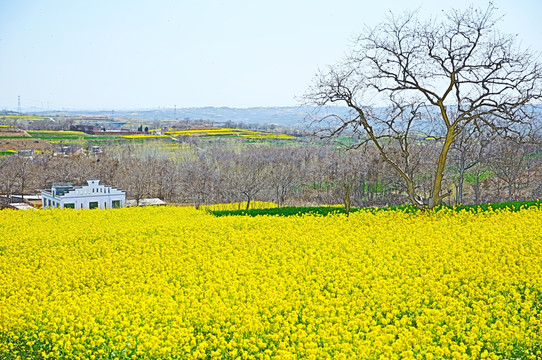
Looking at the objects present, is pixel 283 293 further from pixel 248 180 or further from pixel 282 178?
pixel 282 178

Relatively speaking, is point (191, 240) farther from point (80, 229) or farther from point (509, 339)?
point (509, 339)

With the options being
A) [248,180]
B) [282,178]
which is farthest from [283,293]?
[282,178]

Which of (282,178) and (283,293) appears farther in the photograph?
(282,178)

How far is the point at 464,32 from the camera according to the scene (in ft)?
68.0

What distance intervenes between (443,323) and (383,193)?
40.6 m

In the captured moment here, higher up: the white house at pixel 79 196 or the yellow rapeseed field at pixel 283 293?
the yellow rapeseed field at pixel 283 293

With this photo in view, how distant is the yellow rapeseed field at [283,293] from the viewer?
8648mm

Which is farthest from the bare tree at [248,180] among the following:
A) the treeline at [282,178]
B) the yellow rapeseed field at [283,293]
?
the yellow rapeseed field at [283,293]

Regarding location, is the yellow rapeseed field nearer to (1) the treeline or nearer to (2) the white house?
(2) the white house

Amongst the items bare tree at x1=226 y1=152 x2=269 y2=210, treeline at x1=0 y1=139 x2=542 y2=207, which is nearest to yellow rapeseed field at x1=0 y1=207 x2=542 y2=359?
treeline at x1=0 y1=139 x2=542 y2=207

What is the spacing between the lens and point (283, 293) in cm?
1087

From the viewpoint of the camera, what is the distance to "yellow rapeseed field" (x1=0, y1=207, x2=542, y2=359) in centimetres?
865

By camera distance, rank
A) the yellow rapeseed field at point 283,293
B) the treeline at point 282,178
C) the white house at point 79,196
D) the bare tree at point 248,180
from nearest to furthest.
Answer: the yellow rapeseed field at point 283,293 → the white house at point 79,196 → the treeline at point 282,178 → the bare tree at point 248,180

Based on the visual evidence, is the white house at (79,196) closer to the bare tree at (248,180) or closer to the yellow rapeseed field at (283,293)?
the bare tree at (248,180)
